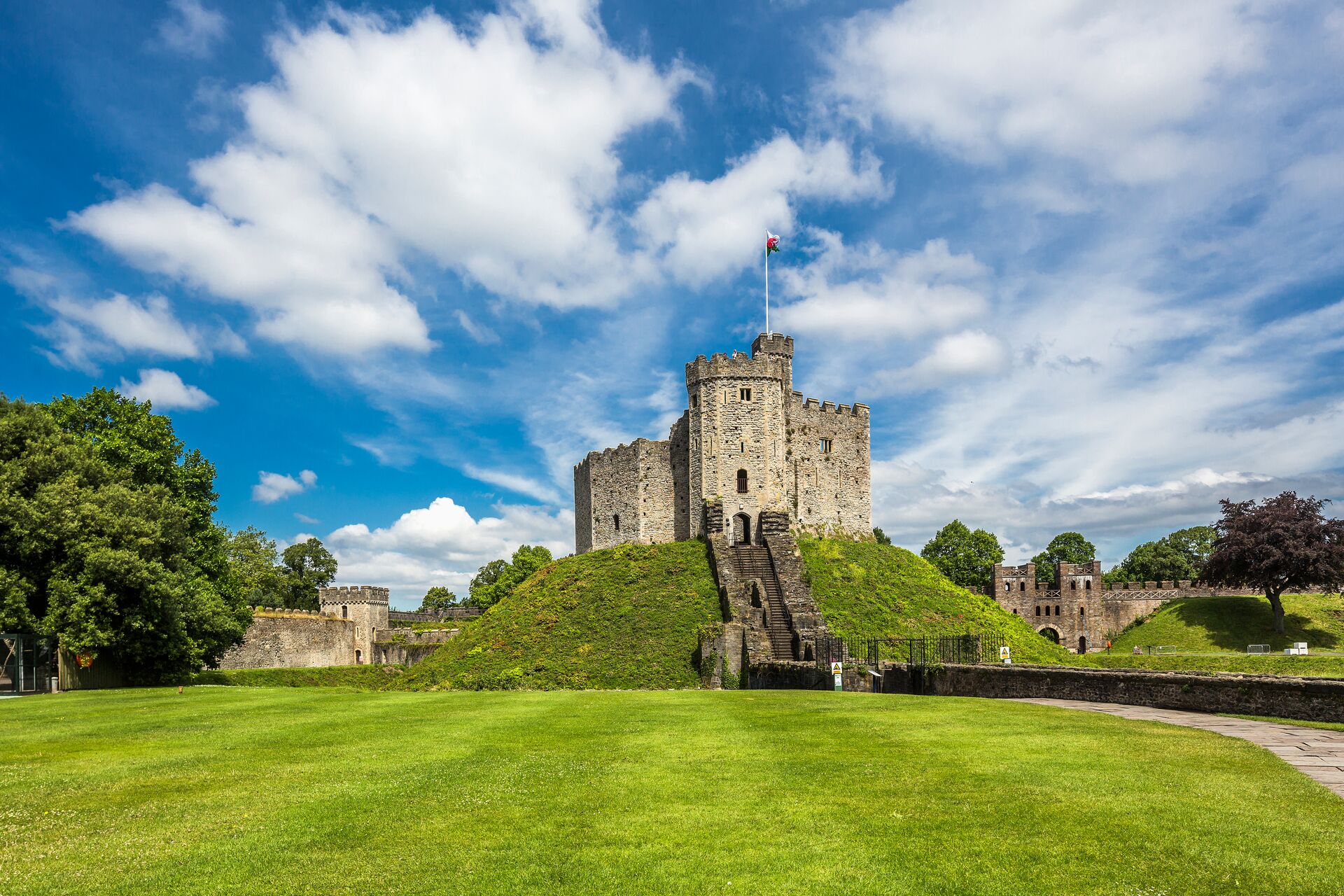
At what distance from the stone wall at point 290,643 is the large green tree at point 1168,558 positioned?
79598 millimetres

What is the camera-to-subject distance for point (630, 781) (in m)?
10.0

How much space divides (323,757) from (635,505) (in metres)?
38.2

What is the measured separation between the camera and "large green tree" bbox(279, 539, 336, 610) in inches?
3418

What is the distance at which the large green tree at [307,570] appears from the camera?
86.8 m

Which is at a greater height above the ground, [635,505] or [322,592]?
[635,505]

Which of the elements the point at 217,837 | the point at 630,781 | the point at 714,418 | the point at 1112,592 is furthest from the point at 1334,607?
the point at 217,837

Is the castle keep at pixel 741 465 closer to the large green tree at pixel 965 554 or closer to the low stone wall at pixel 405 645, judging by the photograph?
the low stone wall at pixel 405 645

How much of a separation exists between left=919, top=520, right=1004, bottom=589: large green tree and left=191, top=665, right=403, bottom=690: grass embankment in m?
53.6

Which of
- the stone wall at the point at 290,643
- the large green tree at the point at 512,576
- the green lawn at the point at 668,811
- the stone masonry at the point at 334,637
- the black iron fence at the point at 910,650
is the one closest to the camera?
the green lawn at the point at 668,811

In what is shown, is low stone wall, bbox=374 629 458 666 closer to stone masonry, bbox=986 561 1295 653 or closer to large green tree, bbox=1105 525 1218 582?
stone masonry, bbox=986 561 1295 653

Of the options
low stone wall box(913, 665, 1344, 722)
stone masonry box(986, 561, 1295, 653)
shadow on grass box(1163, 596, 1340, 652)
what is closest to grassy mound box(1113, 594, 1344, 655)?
shadow on grass box(1163, 596, 1340, 652)

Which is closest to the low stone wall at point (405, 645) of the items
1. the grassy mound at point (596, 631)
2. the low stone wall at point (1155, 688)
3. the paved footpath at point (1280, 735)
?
the grassy mound at point (596, 631)

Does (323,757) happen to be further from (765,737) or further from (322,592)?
Result: (322,592)

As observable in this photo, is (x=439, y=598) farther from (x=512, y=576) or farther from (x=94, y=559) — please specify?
(x=94, y=559)
